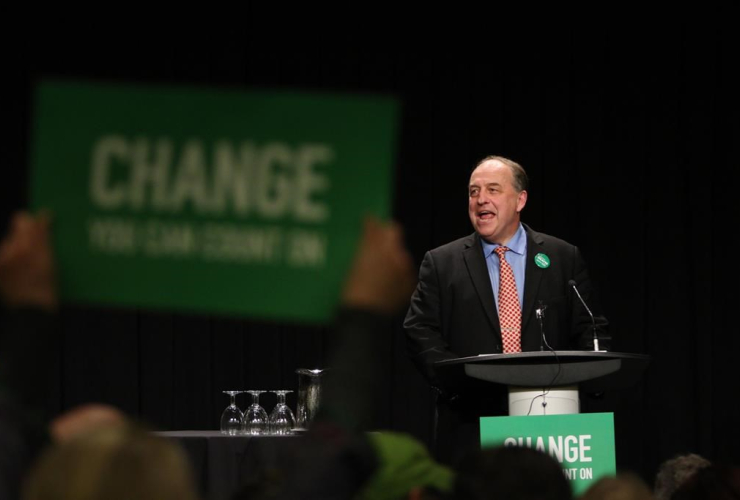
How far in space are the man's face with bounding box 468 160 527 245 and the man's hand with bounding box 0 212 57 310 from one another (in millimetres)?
2980

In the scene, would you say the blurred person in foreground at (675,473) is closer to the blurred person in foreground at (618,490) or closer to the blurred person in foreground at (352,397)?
the blurred person in foreground at (618,490)

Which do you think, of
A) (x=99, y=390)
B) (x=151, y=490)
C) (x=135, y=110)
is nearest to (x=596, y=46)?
(x=99, y=390)

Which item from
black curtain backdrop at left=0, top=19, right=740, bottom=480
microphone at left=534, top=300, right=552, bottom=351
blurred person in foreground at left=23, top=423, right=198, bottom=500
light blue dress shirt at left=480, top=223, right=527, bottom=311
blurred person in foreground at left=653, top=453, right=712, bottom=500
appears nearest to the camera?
blurred person in foreground at left=23, top=423, right=198, bottom=500

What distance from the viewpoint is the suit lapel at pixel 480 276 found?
175 inches

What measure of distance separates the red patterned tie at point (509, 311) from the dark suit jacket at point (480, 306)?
0.02m

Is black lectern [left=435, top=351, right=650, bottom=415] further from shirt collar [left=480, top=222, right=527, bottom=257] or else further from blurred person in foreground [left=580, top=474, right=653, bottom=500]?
blurred person in foreground [left=580, top=474, right=653, bottom=500]

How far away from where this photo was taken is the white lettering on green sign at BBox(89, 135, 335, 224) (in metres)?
1.81

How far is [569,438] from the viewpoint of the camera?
131 inches

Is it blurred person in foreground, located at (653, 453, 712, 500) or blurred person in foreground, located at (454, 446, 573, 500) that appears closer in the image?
blurred person in foreground, located at (454, 446, 573, 500)

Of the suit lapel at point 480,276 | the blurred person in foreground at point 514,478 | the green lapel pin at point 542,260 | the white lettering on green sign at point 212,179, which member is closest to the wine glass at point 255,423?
the suit lapel at point 480,276

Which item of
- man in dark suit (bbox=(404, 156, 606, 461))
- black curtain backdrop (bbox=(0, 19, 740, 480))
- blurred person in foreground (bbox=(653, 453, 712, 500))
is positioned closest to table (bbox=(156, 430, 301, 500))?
man in dark suit (bbox=(404, 156, 606, 461))

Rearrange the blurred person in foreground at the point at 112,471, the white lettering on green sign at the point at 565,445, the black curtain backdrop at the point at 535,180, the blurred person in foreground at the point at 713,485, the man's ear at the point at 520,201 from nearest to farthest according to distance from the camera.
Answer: the blurred person in foreground at the point at 112,471
the blurred person in foreground at the point at 713,485
the white lettering on green sign at the point at 565,445
the man's ear at the point at 520,201
the black curtain backdrop at the point at 535,180

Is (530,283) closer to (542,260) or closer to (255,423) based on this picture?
(542,260)

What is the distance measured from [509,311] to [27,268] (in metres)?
2.98
